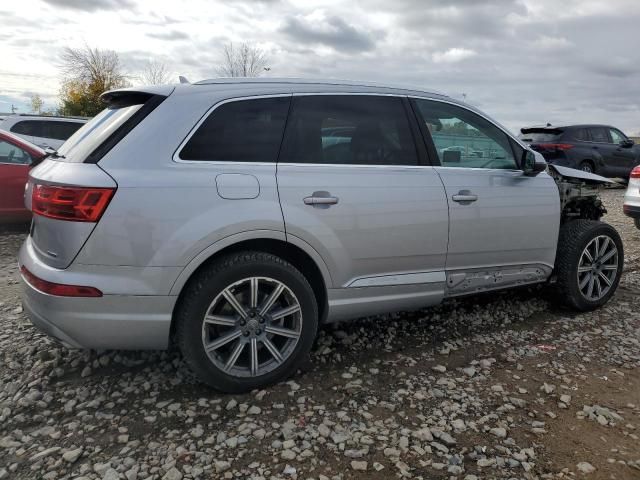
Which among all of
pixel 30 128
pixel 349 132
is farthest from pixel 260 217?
pixel 30 128

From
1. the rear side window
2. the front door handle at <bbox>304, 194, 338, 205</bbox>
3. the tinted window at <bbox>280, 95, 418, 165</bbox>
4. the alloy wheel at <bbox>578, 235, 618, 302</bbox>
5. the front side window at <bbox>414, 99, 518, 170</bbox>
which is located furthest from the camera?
Result: the alloy wheel at <bbox>578, 235, 618, 302</bbox>

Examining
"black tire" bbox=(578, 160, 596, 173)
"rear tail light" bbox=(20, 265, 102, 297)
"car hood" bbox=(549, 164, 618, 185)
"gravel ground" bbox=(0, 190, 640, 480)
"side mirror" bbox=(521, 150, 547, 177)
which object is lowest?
"gravel ground" bbox=(0, 190, 640, 480)

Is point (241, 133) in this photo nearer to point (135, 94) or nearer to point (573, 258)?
point (135, 94)

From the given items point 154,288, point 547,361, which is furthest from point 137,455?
point 547,361

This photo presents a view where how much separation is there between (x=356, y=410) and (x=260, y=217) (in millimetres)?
1207

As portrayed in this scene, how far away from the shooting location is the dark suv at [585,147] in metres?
13.3

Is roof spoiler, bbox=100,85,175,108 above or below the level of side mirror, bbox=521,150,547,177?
above

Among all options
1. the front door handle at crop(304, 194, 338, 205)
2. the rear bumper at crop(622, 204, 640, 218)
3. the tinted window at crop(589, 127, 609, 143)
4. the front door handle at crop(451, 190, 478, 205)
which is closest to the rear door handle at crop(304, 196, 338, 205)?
the front door handle at crop(304, 194, 338, 205)

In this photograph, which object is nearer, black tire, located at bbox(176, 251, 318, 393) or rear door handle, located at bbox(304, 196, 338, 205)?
black tire, located at bbox(176, 251, 318, 393)

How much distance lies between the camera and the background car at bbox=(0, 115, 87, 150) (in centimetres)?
981

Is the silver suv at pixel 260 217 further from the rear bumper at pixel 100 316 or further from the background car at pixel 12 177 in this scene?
the background car at pixel 12 177

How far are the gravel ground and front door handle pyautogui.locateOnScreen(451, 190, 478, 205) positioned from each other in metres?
1.05

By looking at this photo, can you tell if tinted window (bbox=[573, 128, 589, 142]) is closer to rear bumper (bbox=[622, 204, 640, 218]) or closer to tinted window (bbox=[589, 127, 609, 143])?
tinted window (bbox=[589, 127, 609, 143])

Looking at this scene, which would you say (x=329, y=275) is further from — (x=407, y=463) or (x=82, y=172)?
(x=82, y=172)
